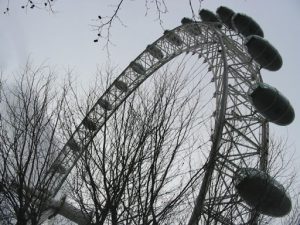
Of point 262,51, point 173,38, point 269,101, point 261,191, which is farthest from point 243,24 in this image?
point 261,191

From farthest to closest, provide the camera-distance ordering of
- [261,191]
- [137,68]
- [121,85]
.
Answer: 1. [137,68]
2. [121,85]
3. [261,191]

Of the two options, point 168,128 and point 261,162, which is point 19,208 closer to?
point 168,128

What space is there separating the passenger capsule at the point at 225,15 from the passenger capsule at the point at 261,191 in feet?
38.4

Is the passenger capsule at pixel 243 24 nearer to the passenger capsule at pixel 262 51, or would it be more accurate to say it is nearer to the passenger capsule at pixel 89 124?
the passenger capsule at pixel 262 51

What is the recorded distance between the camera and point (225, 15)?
19000 mm

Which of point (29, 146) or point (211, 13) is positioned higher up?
point (211, 13)

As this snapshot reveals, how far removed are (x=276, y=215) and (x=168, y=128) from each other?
3378 millimetres

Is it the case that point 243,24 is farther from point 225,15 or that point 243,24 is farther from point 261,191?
point 261,191

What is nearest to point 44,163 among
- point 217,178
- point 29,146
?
point 29,146

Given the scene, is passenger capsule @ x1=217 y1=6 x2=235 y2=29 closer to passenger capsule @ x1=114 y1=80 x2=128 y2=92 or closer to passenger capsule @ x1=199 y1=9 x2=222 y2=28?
passenger capsule @ x1=199 y1=9 x2=222 y2=28

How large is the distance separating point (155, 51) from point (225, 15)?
5.16 m

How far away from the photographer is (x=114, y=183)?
6898 millimetres

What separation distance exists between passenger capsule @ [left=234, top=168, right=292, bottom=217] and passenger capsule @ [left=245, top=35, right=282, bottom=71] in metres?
7.05

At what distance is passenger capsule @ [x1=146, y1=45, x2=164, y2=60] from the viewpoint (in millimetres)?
22330
